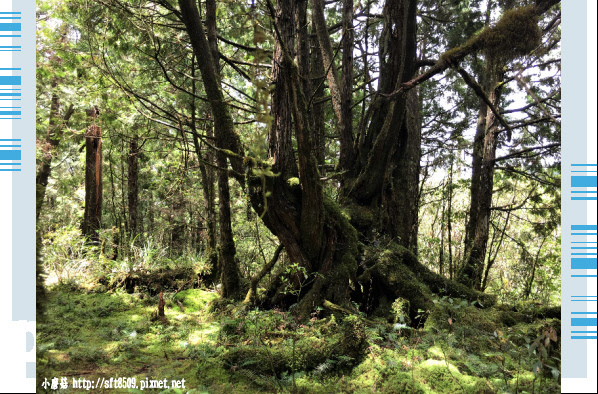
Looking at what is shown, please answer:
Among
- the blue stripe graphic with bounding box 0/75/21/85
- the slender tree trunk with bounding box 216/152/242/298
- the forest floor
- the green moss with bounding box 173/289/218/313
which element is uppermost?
the blue stripe graphic with bounding box 0/75/21/85

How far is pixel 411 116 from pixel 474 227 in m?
3.86

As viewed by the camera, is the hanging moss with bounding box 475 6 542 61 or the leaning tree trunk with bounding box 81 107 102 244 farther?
the leaning tree trunk with bounding box 81 107 102 244

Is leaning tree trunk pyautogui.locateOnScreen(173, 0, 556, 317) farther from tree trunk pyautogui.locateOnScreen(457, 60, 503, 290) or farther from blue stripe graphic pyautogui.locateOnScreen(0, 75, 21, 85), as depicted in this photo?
tree trunk pyautogui.locateOnScreen(457, 60, 503, 290)

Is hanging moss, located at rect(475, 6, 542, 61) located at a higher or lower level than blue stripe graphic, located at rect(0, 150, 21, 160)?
higher

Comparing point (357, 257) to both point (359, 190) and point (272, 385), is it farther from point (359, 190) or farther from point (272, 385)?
point (272, 385)

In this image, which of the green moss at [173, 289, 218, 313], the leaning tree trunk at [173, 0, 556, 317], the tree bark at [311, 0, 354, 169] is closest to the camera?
the leaning tree trunk at [173, 0, 556, 317]

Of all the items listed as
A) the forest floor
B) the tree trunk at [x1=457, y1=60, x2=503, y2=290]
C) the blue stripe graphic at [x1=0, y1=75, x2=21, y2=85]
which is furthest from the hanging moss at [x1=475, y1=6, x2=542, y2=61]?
the blue stripe graphic at [x1=0, y1=75, x2=21, y2=85]

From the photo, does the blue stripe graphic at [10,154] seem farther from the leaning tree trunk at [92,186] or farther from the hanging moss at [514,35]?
the leaning tree trunk at [92,186]

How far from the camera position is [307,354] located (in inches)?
107

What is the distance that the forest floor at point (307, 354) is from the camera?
239 centimetres

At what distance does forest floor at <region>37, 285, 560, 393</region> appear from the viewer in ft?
7.84

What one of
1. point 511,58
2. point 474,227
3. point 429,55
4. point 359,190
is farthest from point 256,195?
point 429,55

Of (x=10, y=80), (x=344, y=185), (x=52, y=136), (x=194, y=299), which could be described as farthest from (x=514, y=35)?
(x=52, y=136)

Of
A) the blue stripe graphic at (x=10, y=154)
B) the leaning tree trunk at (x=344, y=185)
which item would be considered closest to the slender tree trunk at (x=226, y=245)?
the leaning tree trunk at (x=344, y=185)
